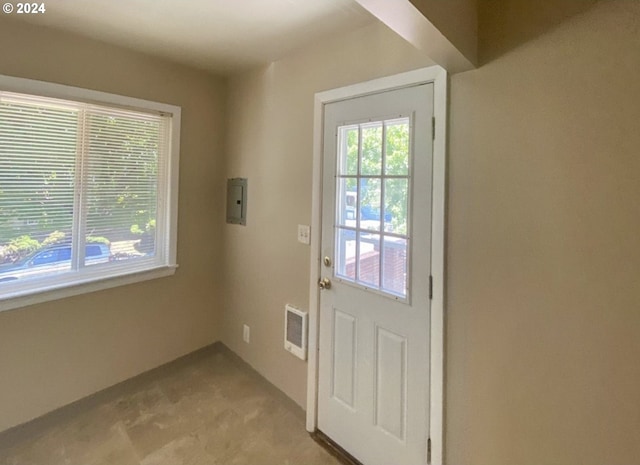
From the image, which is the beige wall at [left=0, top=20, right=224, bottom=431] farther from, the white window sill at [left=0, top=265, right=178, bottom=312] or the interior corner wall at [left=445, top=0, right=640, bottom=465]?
the interior corner wall at [left=445, top=0, right=640, bottom=465]

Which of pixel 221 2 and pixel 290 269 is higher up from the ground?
pixel 221 2

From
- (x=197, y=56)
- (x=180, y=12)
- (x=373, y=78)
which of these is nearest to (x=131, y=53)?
(x=197, y=56)

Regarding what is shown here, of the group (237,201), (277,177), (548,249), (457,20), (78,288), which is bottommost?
(78,288)

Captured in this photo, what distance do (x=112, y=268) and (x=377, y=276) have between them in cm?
188

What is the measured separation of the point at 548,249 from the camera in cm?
122

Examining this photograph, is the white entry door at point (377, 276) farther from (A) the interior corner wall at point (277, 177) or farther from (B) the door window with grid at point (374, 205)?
(A) the interior corner wall at point (277, 177)

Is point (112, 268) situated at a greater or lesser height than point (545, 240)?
lesser

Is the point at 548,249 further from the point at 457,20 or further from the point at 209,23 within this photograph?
the point at 209,23

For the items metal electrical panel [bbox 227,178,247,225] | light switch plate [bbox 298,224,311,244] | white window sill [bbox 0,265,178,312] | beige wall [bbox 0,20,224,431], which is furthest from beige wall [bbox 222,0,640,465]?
white window sill [bbox 0,265,178,312]

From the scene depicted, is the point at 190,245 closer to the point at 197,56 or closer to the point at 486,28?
the point at 197,56

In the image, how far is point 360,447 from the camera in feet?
6.03

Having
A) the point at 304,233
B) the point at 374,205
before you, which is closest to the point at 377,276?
the point at 374,205

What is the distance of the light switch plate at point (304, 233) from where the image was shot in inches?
83.3

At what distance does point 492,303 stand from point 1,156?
263cm
